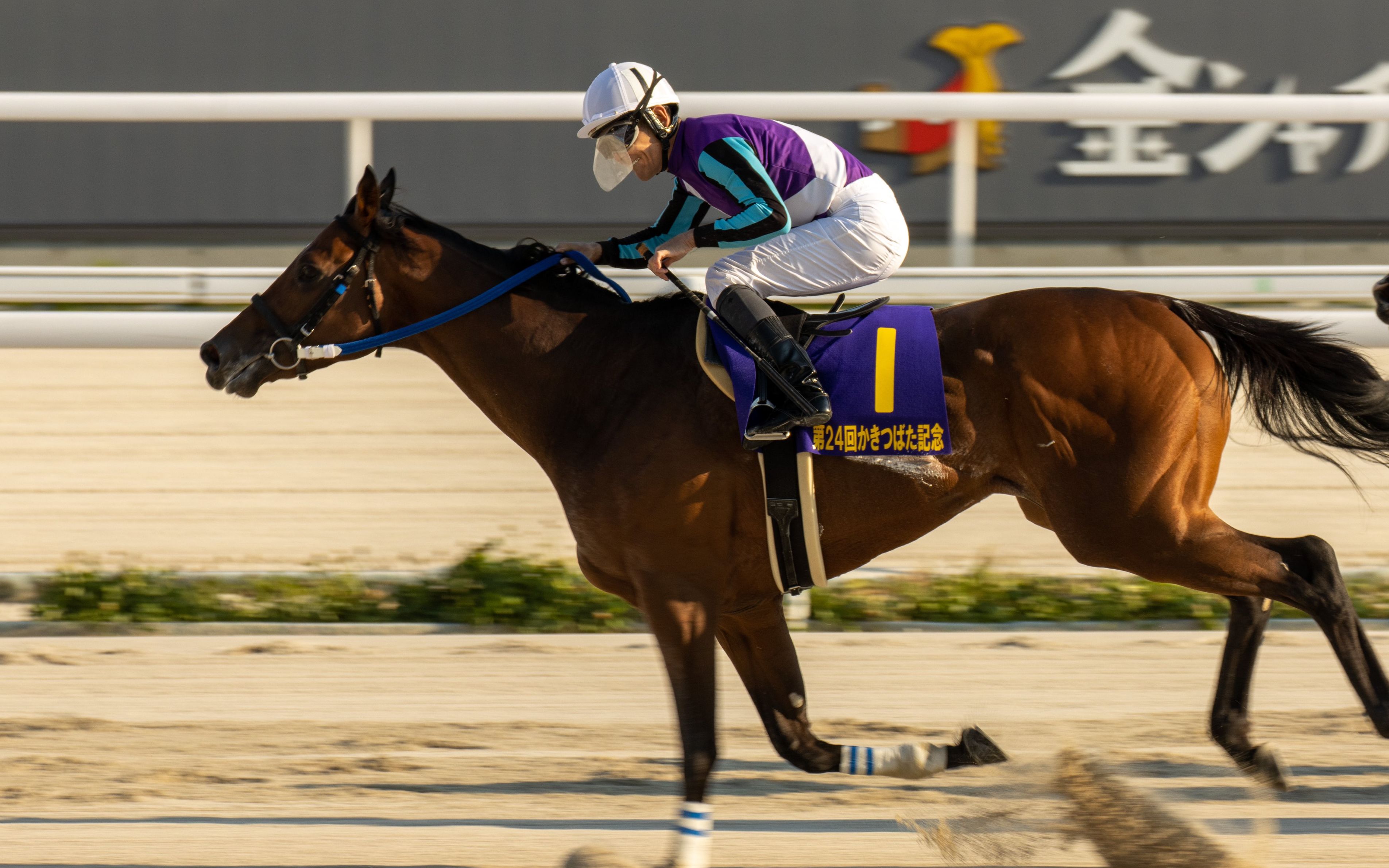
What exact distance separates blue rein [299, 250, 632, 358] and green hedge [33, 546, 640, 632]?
172 centimetres

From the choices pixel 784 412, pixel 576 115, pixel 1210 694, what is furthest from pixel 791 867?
pixel 576 115

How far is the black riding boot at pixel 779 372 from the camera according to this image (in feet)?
10.2

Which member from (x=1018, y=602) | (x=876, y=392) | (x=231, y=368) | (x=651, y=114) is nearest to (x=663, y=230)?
(x=651, y=114)

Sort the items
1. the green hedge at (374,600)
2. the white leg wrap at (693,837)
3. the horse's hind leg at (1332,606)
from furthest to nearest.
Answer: the green hedge at (374,600)
the horse's hind leg at (1332,606)
the white leg wrap at (693,837)

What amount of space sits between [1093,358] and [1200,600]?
219 cm

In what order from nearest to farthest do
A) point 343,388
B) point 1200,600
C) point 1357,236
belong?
point 1200,600
point 1357,236
point 343,388

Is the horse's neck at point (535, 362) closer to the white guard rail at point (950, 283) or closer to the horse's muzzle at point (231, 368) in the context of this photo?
the horse's muzzle at point (231, 368)

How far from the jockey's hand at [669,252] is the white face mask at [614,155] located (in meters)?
0.19

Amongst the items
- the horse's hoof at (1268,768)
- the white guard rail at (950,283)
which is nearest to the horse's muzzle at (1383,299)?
the horse's hoof at (1268,768)

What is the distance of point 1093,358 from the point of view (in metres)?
3.21

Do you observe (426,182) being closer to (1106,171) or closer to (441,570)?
(441,570)

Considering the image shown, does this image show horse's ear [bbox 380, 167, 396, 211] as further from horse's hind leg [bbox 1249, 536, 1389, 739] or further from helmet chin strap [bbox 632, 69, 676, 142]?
horse's hind leg [bbox 1249, 536, 1389, 739]

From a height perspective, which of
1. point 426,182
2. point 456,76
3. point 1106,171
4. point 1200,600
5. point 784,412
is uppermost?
point 456,76

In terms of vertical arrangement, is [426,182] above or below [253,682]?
above
